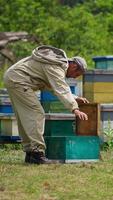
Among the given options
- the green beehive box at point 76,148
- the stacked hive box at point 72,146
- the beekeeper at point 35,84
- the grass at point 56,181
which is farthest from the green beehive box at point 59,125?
the beekeeper at point 35,84

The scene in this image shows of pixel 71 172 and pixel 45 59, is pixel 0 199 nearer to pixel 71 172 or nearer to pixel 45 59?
pixel 71 172

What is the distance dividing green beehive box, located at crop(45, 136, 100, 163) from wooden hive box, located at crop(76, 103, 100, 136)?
0.13 meters

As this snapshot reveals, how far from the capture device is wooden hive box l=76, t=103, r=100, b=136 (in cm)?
823

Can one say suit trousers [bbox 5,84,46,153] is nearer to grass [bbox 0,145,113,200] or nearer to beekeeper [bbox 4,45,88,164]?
beekeeper [bbox 4,45,88,164]

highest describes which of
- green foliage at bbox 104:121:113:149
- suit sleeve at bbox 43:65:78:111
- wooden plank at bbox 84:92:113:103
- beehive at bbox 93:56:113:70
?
suit sleeve at bbox 43:65:78:111

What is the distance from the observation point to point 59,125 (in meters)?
8.95

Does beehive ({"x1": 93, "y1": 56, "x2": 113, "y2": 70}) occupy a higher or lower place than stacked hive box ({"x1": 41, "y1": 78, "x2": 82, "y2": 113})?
higher

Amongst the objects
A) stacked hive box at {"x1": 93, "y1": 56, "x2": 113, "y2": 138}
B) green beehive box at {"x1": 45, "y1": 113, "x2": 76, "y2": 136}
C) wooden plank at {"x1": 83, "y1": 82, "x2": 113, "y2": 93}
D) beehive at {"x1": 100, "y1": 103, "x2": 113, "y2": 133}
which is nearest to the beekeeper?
green beehive box at {"x1": 45, "y1": 113, "x2": 76, "y2": 136}

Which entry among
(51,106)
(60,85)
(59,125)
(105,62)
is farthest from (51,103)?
(60,85)

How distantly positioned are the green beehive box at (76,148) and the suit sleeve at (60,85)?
642 mm

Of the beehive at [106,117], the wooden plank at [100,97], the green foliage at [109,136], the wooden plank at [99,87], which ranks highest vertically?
the wooden plank at [99,87]

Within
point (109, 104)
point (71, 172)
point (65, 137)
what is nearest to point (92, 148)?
point (65, 137)

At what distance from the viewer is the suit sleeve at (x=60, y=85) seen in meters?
7.61

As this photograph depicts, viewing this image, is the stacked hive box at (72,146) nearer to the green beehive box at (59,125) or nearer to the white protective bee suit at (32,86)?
the green beehive box at (59,125)
